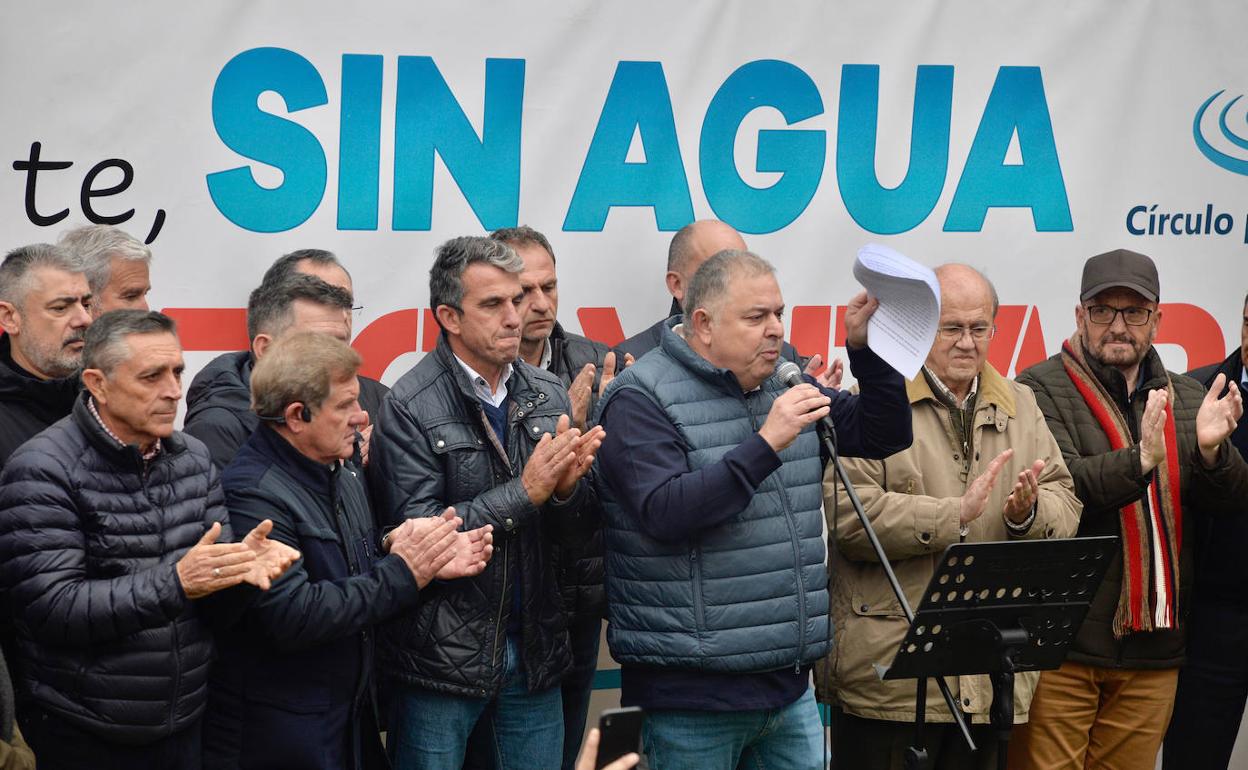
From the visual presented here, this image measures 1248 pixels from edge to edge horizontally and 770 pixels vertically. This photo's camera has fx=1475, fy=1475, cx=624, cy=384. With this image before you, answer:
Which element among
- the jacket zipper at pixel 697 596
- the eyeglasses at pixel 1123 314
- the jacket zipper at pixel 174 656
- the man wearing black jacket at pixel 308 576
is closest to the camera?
the jacket zipper at pixel 174 656

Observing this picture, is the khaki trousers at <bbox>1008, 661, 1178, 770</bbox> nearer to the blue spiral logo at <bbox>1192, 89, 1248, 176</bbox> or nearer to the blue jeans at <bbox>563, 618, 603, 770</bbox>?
the blue jeans at <bbox>563, 618, 603, 770</bbox>

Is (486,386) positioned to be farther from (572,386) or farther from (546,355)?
(546,355)

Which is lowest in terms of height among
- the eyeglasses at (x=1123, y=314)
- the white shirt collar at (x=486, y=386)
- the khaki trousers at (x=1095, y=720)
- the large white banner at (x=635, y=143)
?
the khaki trousers at (x=1095, y=720)

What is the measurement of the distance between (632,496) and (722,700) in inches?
22.7

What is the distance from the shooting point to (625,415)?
388cm

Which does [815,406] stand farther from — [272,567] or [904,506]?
[272,567]

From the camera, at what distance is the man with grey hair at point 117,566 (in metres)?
3.25

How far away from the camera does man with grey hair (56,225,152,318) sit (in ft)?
14.0

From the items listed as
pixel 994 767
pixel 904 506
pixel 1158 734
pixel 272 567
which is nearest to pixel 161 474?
pixel 272 567

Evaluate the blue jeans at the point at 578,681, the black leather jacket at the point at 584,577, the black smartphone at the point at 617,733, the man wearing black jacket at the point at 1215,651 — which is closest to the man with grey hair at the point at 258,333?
the black leather jacket at the point at 584,577

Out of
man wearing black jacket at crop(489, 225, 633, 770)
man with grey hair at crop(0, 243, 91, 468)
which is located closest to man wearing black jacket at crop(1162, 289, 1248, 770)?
man wearing black jacket at crop(489, 225, 633, 770)

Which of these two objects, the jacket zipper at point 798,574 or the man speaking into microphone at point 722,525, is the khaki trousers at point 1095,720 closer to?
the man speaking into microphone at point 722,525

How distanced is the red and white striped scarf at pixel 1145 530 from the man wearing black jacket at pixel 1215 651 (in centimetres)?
19

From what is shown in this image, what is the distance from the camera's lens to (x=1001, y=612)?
3.79 metres
